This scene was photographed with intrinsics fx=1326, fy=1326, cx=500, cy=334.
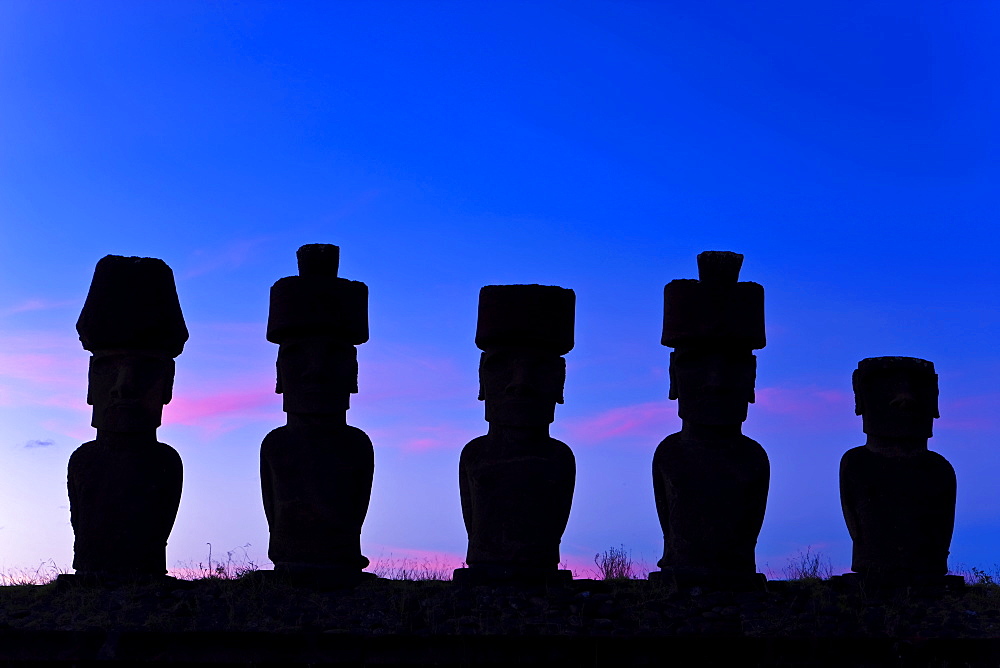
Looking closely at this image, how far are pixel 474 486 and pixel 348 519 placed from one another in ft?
4.11

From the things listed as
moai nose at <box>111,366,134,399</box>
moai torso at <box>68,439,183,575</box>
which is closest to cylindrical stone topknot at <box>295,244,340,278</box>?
moai nose at <box>111,366,134,399</box>

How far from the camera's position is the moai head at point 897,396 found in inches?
518

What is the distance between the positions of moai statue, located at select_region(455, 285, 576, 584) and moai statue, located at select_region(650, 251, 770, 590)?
1005 millimetres

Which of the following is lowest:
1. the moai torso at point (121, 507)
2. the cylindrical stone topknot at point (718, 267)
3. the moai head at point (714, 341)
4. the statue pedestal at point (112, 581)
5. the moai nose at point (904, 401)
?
the statue pedestal at point (112, 581)

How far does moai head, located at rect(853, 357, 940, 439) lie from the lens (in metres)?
13.1

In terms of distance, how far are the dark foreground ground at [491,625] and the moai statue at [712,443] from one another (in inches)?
16.0

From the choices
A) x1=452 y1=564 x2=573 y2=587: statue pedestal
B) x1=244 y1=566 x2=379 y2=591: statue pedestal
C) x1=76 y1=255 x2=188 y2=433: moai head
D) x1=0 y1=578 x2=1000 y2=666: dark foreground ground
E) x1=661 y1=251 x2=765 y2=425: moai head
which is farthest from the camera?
x1=76 y1=255 x2=188 y2=433: moai head

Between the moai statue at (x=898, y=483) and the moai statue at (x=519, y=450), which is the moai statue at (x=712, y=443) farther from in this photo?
the moai statue at (x=898, y=483)

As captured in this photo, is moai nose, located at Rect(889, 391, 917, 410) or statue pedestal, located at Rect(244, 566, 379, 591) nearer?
statue pedestal, located at Rect(244, 566, 379, 591)

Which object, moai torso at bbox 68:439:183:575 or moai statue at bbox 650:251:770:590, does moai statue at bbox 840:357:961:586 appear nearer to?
moai statue at bbox 650:251:770:590

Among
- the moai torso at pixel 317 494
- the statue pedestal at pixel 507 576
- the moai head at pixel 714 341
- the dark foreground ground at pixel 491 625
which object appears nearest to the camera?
the dark foreground ground at pixel 491 625

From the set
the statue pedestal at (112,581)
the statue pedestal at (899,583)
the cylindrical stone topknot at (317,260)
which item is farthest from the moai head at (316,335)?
the statue pedestal at (899,583)

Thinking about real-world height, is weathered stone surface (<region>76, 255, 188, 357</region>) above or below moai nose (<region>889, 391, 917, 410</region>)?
above

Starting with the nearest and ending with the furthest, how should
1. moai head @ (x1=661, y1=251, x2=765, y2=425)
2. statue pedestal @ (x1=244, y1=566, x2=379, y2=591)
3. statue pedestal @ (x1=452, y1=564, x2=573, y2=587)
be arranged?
1. statue pedestal @ (x1=452, y1=564, x2=573, y2=587)
2. statue pedestal @ (x1=244, y1=566, x2=379, y2=591)
3. moai head @ (x1=661, y1=251, x2=765, y2=425)
